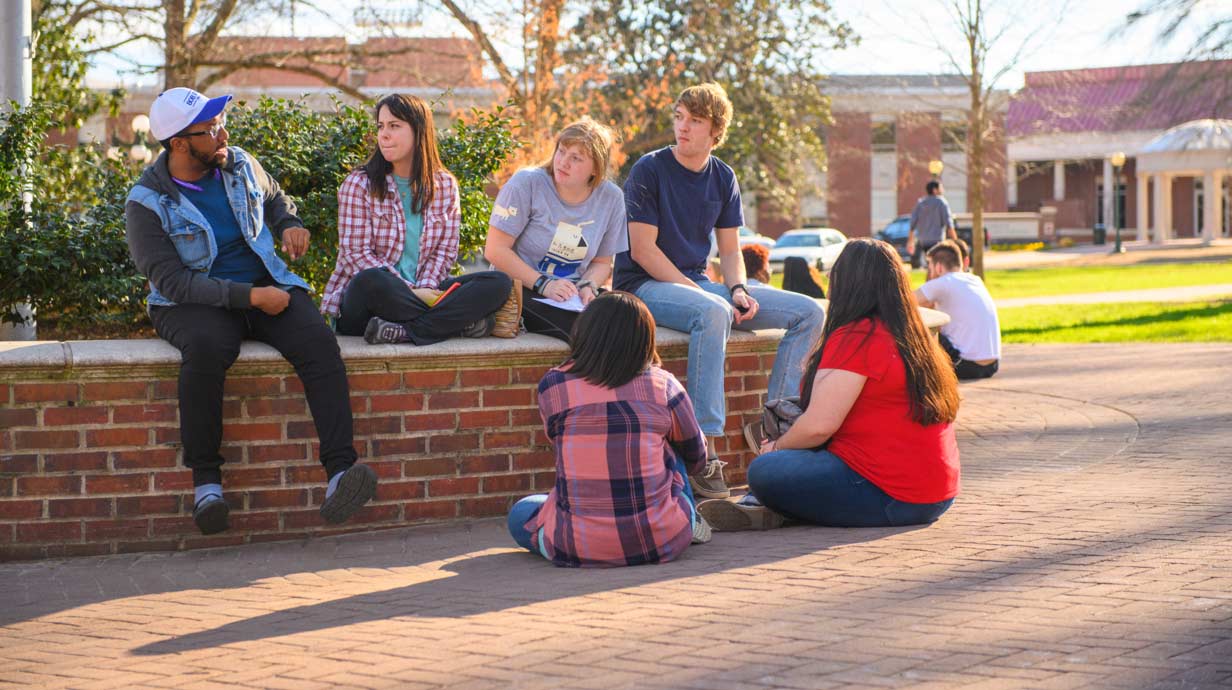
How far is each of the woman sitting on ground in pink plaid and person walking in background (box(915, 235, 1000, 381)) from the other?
554 centimetres

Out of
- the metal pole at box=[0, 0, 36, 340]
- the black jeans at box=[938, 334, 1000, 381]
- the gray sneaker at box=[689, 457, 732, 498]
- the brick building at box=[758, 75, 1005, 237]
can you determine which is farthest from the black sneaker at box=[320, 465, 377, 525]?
the brick building at box=[758, 75, 1005, 237]

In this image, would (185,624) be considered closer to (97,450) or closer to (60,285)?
(97,450)

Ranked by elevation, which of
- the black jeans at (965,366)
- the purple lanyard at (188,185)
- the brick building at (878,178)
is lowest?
the black jeans at (965,366)

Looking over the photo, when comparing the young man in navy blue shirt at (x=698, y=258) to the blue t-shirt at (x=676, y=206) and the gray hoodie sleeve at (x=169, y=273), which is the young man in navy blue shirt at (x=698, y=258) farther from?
the gray hoodie sleeve at (x=169, y=273)

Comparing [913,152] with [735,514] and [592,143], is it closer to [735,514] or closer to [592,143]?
[592,143]

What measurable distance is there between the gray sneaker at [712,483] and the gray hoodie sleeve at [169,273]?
2178mm

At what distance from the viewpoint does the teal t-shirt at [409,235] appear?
650cm

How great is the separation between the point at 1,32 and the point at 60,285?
1.61 meters

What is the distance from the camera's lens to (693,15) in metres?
34.5

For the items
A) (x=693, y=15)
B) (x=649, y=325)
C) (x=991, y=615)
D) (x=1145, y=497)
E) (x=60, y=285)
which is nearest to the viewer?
(x=991, y=615)

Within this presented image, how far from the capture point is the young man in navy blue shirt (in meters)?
6.46

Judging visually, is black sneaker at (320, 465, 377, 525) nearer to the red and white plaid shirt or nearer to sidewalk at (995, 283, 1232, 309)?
the red and white plaid shirt

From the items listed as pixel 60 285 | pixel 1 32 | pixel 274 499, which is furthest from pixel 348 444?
pixel 1 32

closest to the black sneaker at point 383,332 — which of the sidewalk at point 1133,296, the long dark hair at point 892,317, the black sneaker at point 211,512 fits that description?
the black sneaker at point 211,512
